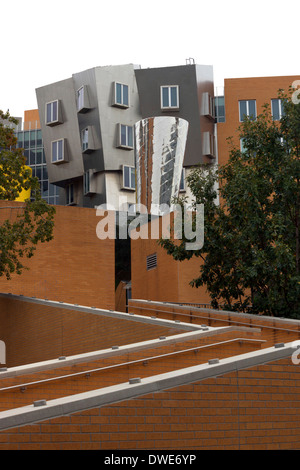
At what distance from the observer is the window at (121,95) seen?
54000 mm

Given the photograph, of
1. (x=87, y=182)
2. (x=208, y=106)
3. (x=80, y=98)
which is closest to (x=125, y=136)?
(x=80, y=98)

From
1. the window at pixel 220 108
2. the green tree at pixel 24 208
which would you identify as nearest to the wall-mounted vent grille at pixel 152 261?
the green tree at pixel 24 208

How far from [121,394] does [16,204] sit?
22345 millimetres

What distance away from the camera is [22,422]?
5898 millimetres

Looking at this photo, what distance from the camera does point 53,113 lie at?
56719 millimetres

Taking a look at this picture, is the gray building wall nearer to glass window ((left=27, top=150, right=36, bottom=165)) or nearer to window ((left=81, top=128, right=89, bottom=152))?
window ((left=81, top=128, right=89, bottom=152))

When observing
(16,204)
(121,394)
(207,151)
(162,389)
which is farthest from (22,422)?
(207,151)

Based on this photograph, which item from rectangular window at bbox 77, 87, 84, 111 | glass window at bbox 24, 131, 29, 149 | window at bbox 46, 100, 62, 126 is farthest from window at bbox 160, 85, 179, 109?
glass window at bbox 24, 131, 29, 149

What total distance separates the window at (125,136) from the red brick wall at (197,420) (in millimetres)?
48070

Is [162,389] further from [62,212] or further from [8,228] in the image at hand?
[62,212]

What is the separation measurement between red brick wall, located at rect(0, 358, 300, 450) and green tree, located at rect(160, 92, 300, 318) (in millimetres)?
10510

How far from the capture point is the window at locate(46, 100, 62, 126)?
2218 inches

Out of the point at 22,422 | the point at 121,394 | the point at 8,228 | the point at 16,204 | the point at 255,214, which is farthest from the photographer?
the point at 16,204

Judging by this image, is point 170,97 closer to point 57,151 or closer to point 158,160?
point 57,151
